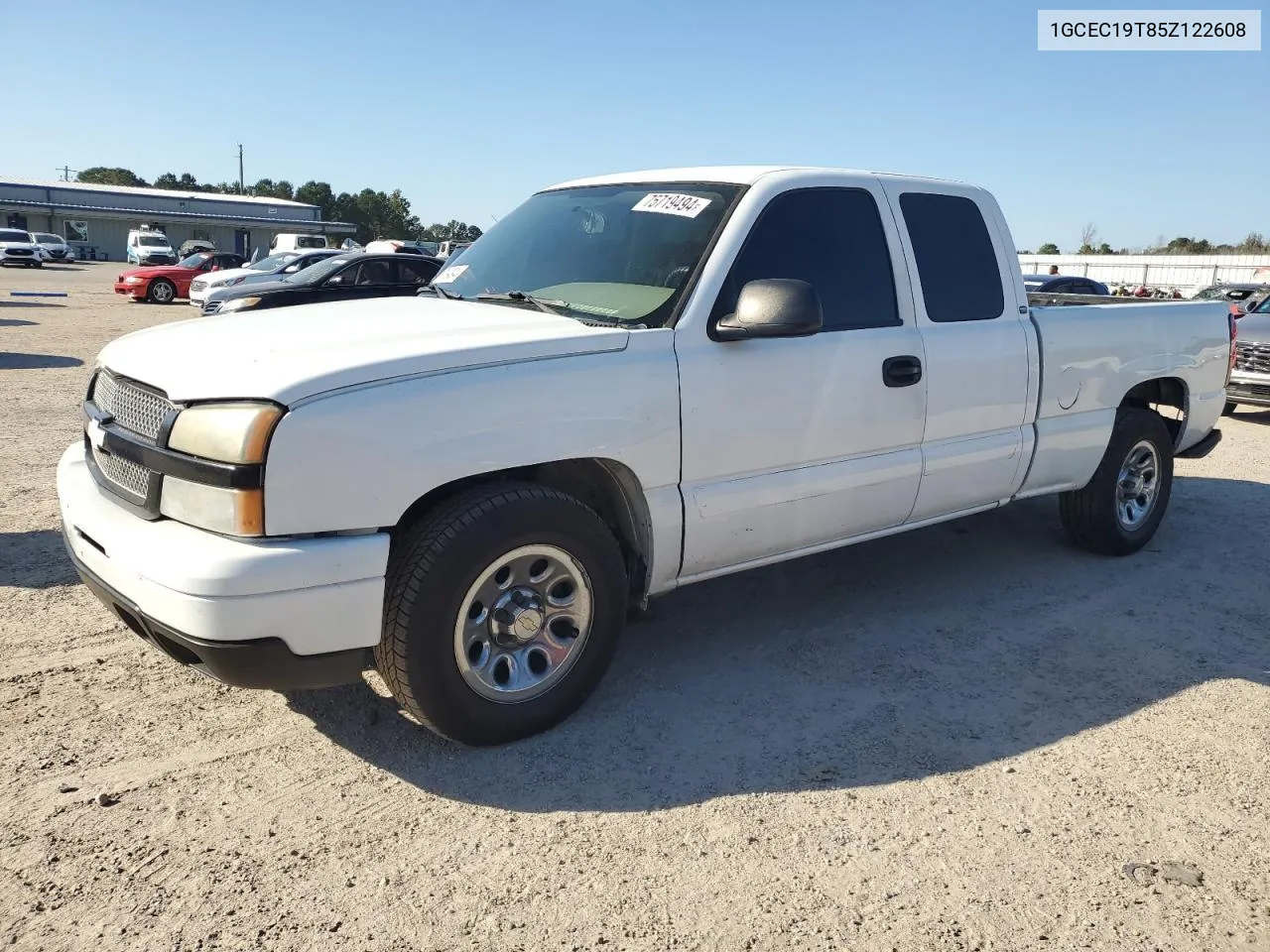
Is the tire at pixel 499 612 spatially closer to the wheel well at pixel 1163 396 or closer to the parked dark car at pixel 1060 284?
the wheel well at pixel 1163 396

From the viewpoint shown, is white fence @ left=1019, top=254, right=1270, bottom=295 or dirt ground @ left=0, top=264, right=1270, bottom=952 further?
white fence @ left=1019, top=254, right=1270, bottom=295

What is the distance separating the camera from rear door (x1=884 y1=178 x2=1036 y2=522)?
4355mm

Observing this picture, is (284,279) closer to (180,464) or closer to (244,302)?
(244,302)

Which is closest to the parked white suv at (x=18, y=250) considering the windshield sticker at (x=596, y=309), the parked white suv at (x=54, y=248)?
the parked white suv at (x=54, y=248)

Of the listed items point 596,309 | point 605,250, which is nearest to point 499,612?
point 596,309

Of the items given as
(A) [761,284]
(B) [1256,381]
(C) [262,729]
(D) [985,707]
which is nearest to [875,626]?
(D) [985,707]

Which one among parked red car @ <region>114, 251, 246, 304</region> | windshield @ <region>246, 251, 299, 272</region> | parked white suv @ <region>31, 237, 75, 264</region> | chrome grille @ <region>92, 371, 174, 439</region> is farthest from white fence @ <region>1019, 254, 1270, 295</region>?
parked white suv @ <region>31, 237, 75, 264</region>

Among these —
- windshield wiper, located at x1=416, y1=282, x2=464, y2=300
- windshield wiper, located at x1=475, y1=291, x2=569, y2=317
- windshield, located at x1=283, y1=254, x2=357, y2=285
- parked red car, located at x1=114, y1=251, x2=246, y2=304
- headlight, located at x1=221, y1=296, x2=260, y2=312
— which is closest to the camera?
windshield wiper, located at x1=475, y1=291, x2=569, y2=317

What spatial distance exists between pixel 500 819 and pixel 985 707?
1.92m

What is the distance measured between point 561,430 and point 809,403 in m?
1.11

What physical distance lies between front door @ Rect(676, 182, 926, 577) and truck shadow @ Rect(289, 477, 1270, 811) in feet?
1.75

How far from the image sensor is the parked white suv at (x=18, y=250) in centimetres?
4350

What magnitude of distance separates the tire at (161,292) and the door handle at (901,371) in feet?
86.5

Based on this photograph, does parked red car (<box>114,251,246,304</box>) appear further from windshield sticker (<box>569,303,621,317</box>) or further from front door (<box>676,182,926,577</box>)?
front door (<box>676,182,926,577</box>)
